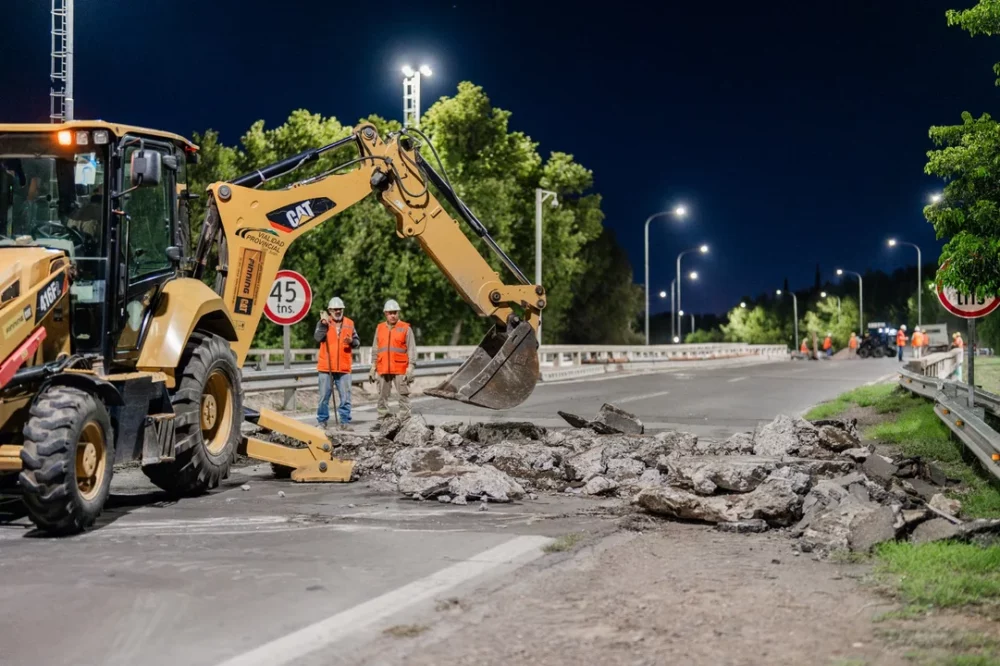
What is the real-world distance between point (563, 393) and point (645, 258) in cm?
2755

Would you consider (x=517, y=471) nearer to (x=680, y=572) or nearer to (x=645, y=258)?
(x=680, y=572)

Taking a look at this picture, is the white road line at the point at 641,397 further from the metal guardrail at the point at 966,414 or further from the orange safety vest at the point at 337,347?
the orange safety vest at the point at 337,347

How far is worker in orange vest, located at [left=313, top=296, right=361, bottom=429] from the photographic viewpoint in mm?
16281

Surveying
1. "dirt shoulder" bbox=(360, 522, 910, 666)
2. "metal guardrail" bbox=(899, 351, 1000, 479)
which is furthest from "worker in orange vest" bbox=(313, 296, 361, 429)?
"dirt shoulder" bbox=(360, 522, 910, 666)

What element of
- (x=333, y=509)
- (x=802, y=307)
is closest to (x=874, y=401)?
→ (x=333, y=509)

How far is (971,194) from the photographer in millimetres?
12312

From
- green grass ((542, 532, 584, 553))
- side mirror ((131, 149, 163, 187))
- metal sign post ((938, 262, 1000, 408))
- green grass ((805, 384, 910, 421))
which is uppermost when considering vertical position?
side mirror ((131, 149, 163, 187))

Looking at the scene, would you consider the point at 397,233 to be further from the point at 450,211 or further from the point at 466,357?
the point at 450,211

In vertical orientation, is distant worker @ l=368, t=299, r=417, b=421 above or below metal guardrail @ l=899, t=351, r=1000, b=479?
above

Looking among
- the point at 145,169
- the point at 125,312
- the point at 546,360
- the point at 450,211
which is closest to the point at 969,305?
the point at 125,312

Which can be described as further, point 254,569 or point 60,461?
point 60,461

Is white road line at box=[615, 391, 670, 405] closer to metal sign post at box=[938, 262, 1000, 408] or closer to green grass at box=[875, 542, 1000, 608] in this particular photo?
metal sign post at box=[938, 262, 1000, 408]

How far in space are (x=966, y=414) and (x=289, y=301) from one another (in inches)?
413

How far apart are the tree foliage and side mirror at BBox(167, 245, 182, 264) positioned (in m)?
29.9
